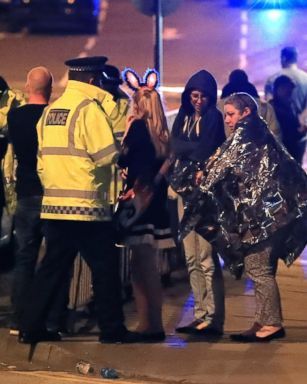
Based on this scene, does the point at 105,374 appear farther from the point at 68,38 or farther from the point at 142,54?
the point at 68,38

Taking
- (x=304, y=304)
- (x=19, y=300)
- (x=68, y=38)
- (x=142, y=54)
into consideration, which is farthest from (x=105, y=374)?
(x=68, y=38)

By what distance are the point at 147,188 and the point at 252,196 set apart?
0.71 meters

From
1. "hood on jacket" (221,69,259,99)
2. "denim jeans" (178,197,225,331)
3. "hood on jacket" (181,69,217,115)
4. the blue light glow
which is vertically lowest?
"denim jeans" (178,197,225,331)

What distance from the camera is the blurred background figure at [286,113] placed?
12398 mm

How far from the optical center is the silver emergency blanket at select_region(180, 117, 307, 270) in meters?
7.55

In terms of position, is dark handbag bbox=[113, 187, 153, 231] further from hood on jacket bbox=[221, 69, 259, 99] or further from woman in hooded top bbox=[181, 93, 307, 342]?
hood on jacket bbox=[221, 69, 259, 99]

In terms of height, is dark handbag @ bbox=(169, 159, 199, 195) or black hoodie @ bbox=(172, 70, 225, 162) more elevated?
black hoodie @ bbox=(172, 70, 225, 162)

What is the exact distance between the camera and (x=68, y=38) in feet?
102

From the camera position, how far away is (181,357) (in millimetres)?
7293

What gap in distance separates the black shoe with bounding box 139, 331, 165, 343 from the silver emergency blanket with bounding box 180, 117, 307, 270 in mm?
720

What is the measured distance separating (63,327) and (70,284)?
16.0 inches

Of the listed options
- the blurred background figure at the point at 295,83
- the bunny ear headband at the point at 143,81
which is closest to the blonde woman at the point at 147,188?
the bunny ear headband at the point at 143,81

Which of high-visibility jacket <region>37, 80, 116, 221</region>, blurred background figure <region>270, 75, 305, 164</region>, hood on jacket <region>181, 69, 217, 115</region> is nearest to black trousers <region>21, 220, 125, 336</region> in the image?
high-visibility jacket <region>37, 80, 116, 221</region>

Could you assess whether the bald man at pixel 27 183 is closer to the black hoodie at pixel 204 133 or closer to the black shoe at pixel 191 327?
the black hoodie at pixel 204 133
